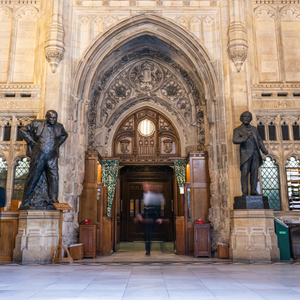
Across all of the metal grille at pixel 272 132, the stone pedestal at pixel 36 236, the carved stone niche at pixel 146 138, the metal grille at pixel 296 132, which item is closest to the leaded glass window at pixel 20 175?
the stone pedestal at pixel 36 236

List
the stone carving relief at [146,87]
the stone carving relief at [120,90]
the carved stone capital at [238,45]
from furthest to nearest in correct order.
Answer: the stone carving relief at [120,90], the stone carving relief at [146,87], the carved stone capital at [238,45]

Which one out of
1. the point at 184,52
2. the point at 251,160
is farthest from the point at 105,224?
the point at 184,52

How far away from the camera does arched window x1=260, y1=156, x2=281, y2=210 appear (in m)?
10.4

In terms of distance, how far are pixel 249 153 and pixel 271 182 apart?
8.02 feet

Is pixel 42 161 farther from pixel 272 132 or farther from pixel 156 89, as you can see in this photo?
pixel 272 132

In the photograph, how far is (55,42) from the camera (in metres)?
9.84

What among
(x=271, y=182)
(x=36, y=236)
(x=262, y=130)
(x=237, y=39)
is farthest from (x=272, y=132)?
(x=36, y=236)

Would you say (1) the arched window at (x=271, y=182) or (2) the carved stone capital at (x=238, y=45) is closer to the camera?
(2) the carved stone capital at (x=238, y=45)

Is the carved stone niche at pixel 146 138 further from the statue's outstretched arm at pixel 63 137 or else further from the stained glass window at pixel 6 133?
the statue's outstretched arm at pixel 63 137

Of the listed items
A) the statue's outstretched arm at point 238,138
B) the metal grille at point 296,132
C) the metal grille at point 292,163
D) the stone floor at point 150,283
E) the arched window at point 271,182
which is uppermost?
the metal grille at point 296,132

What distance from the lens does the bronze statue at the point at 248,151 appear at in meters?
8.66

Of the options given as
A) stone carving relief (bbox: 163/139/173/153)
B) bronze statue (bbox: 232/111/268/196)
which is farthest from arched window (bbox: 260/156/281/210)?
stone carving relief (bbox: 163/139/173/153)

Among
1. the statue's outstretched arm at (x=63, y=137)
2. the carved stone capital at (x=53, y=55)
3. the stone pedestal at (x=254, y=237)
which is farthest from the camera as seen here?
the carved stone capital at (x=53, y=55)

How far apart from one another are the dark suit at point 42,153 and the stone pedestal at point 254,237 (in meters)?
4.72
